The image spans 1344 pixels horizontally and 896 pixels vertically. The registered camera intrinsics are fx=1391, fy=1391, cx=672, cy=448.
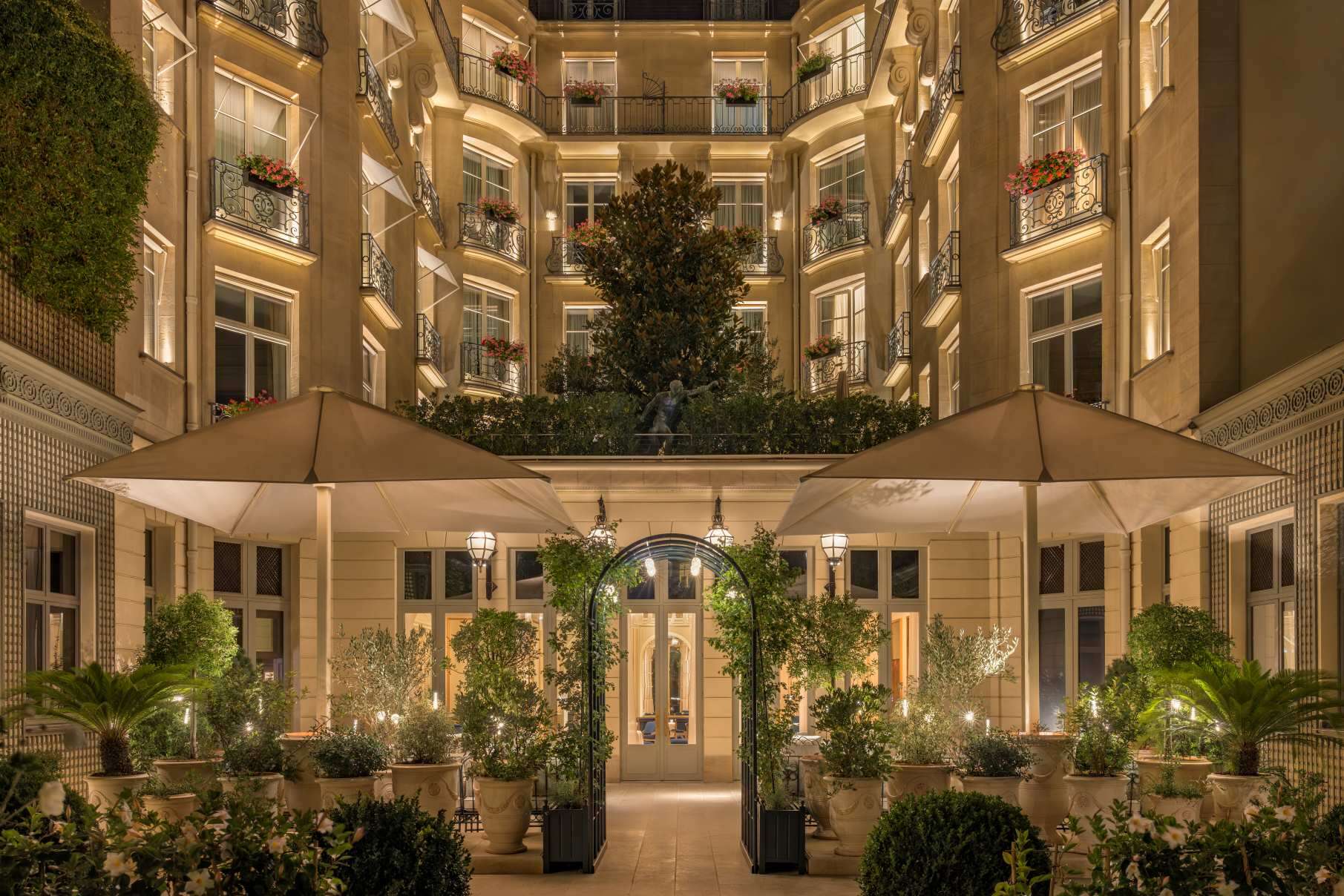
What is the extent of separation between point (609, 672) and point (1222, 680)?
10052mm

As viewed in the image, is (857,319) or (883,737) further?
(857,319)

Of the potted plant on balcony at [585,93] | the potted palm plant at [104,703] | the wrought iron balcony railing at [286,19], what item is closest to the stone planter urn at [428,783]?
the potted palm plant at [104,703]

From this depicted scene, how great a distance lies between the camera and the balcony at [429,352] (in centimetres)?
2298

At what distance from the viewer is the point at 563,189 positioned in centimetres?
2786

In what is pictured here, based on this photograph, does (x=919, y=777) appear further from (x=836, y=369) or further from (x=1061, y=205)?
(x=836, y=369)

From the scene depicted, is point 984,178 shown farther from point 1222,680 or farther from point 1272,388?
point 1222,680

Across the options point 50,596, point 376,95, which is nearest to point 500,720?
point 50,596

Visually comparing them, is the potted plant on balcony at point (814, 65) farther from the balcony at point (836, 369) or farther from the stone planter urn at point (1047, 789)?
the stone planter urn at point (1047, 789)

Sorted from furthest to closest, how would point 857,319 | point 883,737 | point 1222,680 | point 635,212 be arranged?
point 857,319, point 635,212, point 883,737, point 1222,680

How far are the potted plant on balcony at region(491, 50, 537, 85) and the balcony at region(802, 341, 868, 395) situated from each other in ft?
25.1

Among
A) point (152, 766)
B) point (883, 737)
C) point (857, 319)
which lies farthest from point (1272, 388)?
point (857, 319)

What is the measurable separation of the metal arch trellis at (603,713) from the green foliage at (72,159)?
5139mm

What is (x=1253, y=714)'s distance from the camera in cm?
1002

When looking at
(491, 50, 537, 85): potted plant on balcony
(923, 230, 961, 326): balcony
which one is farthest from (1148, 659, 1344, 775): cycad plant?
(491, 50, 537, 85): potted plant on balcony
